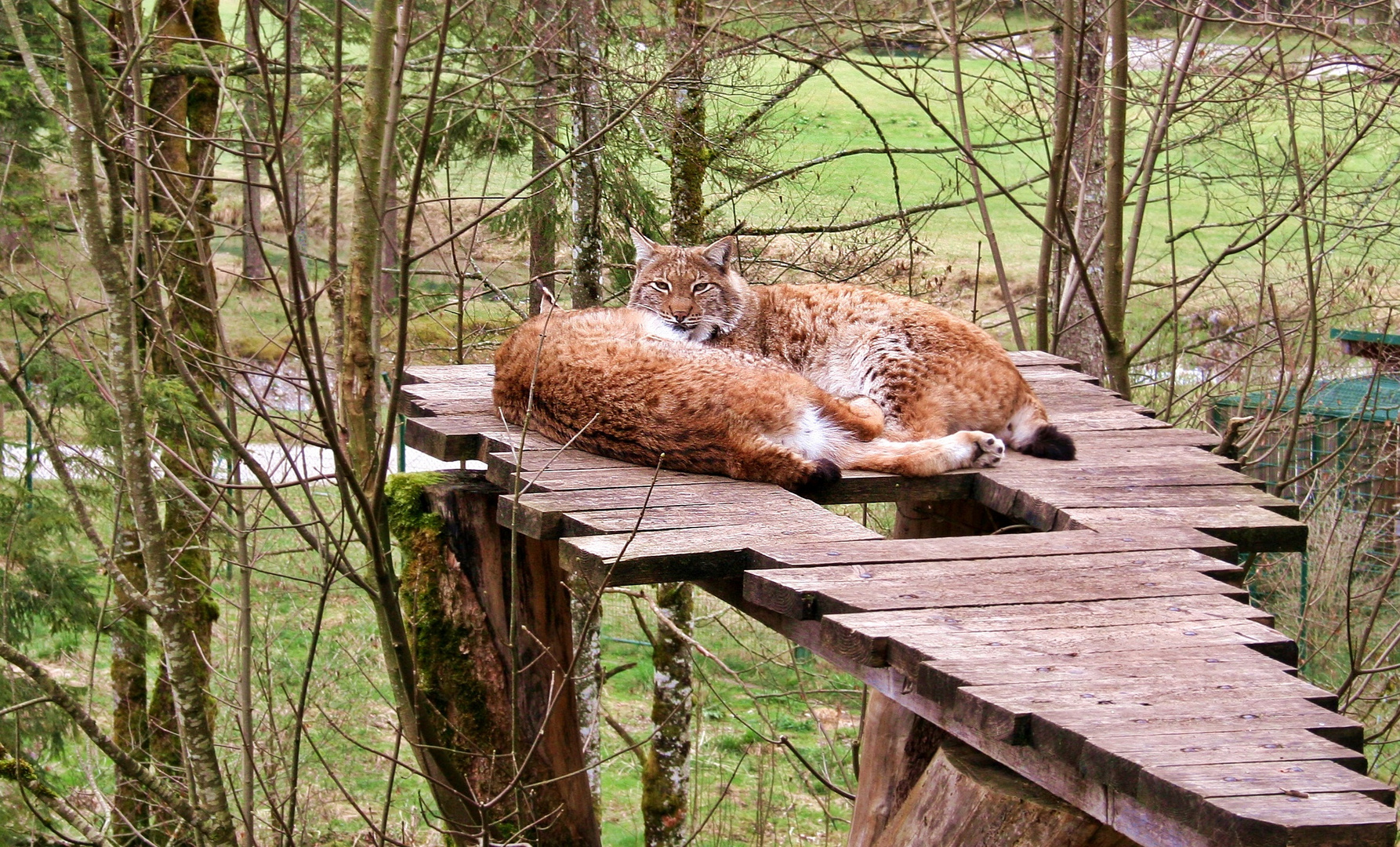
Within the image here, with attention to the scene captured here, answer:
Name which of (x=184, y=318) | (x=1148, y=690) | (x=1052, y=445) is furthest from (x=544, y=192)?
(x=1148, y=690)

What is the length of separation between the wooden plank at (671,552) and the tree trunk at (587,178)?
11.6 feet

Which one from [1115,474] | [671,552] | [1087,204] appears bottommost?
[671,552]

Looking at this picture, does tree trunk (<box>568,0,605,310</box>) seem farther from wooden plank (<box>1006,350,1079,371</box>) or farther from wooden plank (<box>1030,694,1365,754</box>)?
wooden plank (<box>1030,694,1365,754</box>)

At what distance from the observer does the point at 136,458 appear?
3695 mm

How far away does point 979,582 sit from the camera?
309cm

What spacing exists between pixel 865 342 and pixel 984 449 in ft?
2.89

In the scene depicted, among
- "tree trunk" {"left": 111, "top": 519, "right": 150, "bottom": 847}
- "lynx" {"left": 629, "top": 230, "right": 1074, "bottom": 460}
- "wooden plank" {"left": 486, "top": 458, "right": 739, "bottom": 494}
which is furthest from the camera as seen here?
"tree trunk" {"left": 111, "top": 519, "right": 150, "bottom": 847}

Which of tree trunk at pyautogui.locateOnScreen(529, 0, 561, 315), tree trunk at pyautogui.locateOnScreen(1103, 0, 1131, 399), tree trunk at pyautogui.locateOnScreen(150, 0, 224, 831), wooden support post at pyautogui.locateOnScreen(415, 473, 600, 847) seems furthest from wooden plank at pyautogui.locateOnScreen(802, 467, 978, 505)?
tree trunk at pyautogui.locateOnScreen(150, 0, 224, 831)

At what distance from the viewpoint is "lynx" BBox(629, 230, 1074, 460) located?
4.54 meters

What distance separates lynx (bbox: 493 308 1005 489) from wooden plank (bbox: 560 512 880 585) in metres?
0.51

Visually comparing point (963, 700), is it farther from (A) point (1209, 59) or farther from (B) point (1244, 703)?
(A) point (1209, 59)

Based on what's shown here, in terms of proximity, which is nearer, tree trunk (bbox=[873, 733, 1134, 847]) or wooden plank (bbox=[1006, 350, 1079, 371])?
tree trunk (bbox=[873, 733, 1134, 847])

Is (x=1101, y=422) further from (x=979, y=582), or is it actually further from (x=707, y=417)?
(x=979, y=582)

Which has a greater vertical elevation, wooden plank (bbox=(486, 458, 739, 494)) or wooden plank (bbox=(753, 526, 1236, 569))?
wooden plank (bbox=(486, 458, 739, 494))
